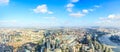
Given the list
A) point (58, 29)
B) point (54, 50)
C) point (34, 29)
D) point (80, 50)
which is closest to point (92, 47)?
point (80, 50)

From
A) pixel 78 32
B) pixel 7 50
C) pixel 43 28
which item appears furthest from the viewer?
pixel 43 28

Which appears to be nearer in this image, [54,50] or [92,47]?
[54,50]

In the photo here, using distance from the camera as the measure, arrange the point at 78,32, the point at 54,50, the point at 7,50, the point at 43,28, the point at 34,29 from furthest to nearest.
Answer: the point at 34,29, the point at 43,28, the point at 78,32, the point at 7,50, the point at 54,50

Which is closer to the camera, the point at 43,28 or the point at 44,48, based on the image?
the point at 44,48

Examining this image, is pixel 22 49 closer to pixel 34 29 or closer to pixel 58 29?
pixel 58 29

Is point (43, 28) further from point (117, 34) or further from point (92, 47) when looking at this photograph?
point (92, 47)

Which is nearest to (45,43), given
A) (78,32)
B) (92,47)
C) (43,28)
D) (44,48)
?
(44,48)

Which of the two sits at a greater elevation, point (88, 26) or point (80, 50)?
point (88, 26)

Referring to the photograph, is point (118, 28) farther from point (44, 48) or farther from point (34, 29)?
point (44, 48)

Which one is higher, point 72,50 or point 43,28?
point 43,28
